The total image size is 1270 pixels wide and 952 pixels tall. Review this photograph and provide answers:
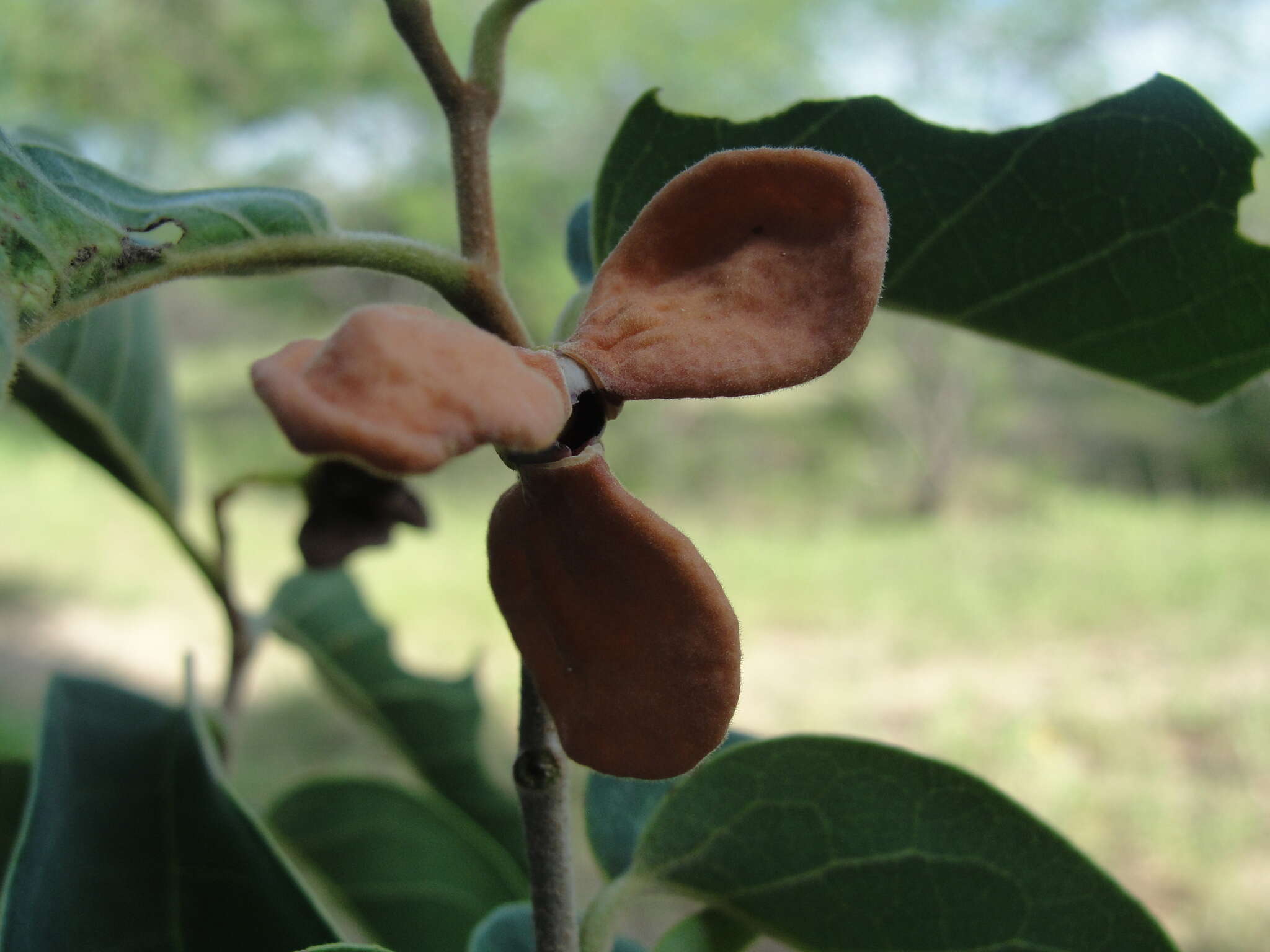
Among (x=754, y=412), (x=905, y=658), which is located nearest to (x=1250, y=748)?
(x=905, y=658)

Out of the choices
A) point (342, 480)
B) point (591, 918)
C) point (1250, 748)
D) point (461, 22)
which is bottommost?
point (591, 918)

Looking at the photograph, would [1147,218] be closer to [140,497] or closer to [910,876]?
[910,876]

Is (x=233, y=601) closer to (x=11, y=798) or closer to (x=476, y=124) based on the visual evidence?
(x=11, y=798)

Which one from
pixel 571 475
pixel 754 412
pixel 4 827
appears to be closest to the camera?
pixel 571 475

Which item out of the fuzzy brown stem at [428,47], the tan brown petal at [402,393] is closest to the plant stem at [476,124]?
the fuzzy brown stem at [428,47]

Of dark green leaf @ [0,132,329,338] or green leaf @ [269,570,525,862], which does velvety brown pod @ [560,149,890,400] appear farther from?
green leaf @ [269,570,525,862]

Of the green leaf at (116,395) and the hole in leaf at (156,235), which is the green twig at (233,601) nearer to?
the green leaf at (116,395)

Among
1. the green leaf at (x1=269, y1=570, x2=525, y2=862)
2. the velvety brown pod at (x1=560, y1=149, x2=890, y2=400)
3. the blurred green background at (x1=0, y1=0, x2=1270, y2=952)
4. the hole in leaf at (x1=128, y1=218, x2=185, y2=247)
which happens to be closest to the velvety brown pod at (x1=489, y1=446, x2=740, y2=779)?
the velvety brown pod at (x1=560, y1=149, x2=890, y2=400)

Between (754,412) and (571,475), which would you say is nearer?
(571,475)
